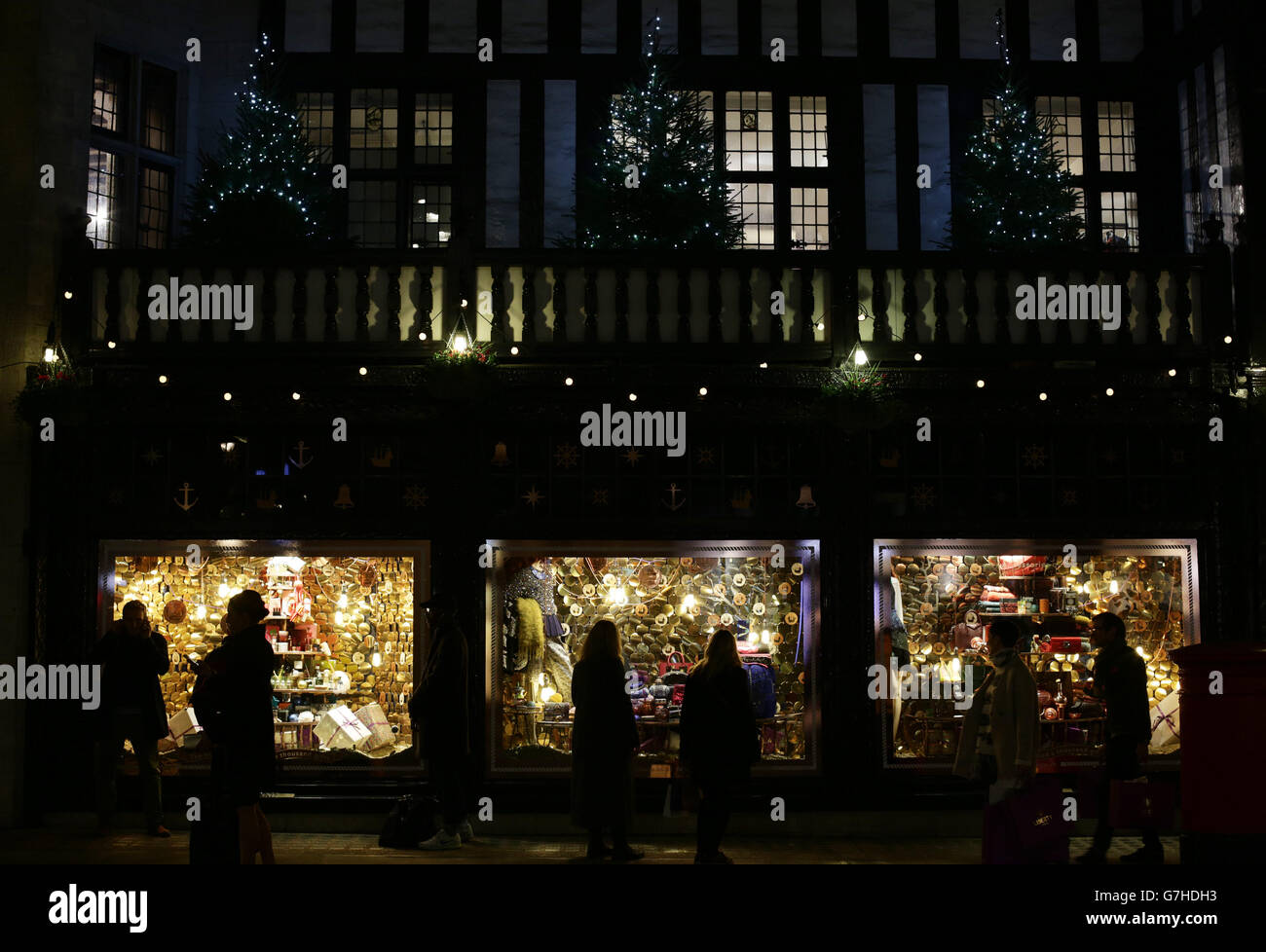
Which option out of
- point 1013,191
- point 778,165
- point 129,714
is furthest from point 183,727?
point 1013,191

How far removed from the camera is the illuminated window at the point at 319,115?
16141 mm

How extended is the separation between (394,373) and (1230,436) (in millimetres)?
8780

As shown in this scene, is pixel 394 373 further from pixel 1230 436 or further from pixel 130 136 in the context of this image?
pixel 1230 436

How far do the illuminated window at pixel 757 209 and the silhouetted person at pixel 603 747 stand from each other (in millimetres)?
7130

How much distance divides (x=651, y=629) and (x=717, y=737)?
3.27m

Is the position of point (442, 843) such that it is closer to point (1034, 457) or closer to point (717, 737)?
point (717, 737)

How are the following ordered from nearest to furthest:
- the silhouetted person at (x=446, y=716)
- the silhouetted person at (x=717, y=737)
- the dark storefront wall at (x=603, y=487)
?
1. the silhouetted person at (x=717, y=737)
2. the silhouetted person at (x=446, y=716)
3. the dark storefront wall at (x=603, y=487)

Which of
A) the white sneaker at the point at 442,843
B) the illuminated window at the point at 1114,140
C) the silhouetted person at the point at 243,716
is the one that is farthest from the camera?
the illuminated window at the point at 1114,140

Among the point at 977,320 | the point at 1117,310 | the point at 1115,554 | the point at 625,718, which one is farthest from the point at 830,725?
the point at 1117,310

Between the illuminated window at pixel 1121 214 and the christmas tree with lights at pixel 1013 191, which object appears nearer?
the christmas tree with lights at pixel 1013 191

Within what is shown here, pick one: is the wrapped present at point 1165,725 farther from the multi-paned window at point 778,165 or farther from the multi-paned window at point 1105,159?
the multi-paned window at point 778,165

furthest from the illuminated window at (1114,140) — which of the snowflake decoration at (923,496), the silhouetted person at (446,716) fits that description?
the silhouetted person at (446,716)

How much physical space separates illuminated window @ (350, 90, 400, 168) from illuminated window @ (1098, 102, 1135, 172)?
9.35 metres

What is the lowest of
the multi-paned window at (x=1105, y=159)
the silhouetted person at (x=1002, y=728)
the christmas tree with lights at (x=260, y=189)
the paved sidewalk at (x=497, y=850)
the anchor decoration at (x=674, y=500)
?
the paved sidewalk at (x=497, y=850)
